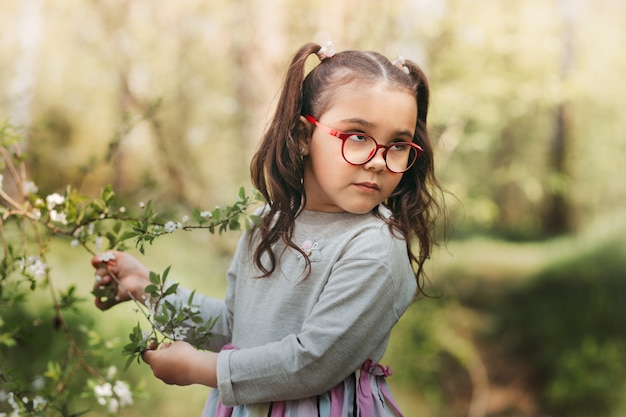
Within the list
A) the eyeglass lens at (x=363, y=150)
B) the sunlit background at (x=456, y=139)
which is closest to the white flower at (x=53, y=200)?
the eyeglass lens at (x=363, y=150)

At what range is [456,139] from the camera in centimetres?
482

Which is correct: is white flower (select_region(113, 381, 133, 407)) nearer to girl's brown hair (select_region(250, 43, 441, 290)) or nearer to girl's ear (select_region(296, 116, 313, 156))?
girl's brown hair (select_region(250, 43, 441, 290))

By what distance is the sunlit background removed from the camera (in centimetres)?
491

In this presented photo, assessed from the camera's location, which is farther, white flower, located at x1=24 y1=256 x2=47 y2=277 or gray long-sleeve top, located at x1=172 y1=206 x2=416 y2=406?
white flower, located at x1=24 y1=256 x2=47 y2=277

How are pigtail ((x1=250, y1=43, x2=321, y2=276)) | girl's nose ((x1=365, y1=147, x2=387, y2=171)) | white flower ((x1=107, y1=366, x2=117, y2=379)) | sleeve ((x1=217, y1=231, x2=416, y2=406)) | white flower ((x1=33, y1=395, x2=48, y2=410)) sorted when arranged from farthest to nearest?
white flower ((x1=107, y1=366, x2=117, y2=379)) → white flower ((x1=33, y1=395, x2=48, y2=410)) → pigtail ((x1=250, y1=43, x2=321, y2=276)) → girl's nose ((x1=365, y1=147, x2=387, y2=171)) → sleeve ((x1=217, y1=231, x2=416, y2=406))

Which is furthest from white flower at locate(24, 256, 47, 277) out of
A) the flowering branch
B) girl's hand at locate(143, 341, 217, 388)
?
girl's hand at locate(143, 341, 217, 388)

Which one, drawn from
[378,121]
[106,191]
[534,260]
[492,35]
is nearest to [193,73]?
[492,35]

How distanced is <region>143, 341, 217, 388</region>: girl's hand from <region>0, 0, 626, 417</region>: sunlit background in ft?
10.7

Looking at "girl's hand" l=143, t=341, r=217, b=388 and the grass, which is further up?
"girl's hand" l=143, t=341, r=217, b=388

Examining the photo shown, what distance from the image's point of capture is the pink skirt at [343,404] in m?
1.46

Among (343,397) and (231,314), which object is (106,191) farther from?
(343,397)

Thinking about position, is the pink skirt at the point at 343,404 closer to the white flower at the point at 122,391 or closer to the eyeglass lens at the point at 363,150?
the eyeglass lens at the point at 363,150

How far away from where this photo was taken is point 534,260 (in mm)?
5914

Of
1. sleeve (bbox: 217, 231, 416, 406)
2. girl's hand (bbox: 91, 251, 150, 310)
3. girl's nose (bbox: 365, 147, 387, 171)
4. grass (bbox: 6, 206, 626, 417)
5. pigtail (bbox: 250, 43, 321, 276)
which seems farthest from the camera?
grass (bbox: 6, 206, 626, 417)
